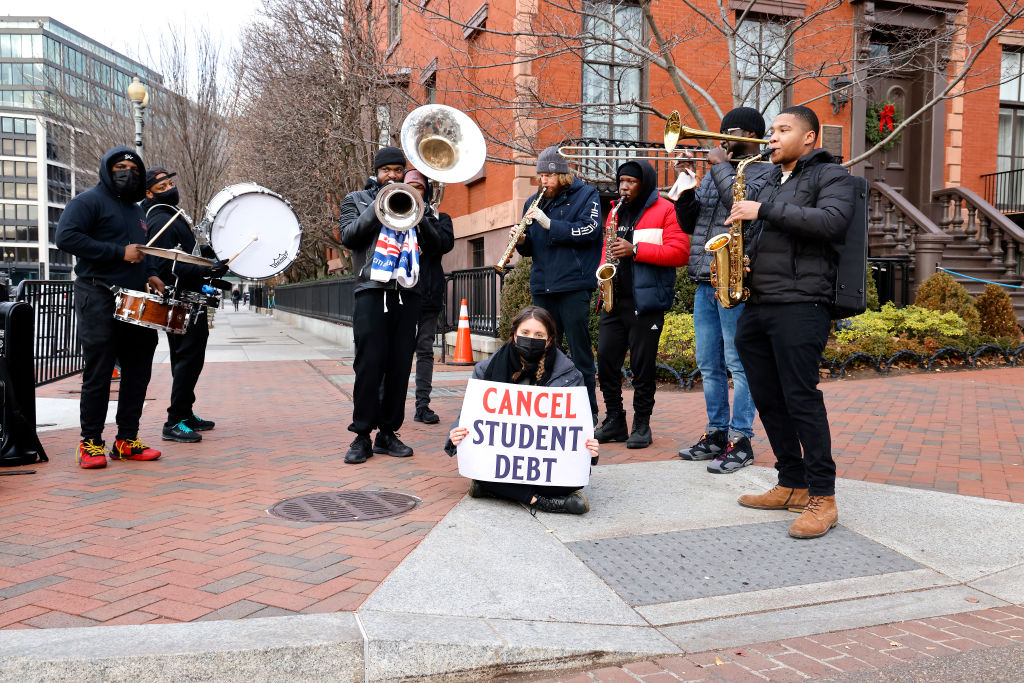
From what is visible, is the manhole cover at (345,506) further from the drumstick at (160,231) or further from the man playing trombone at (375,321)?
the drumstick at (160,231)

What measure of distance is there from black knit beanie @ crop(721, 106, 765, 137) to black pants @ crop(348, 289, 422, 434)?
249cm

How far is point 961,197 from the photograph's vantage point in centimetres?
1555

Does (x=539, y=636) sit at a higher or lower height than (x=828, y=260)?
lower

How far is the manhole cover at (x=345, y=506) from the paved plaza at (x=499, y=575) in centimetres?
13

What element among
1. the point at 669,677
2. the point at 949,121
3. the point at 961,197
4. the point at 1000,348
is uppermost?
the point at 949,121

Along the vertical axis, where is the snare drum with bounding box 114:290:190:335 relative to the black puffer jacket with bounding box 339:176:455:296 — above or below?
below

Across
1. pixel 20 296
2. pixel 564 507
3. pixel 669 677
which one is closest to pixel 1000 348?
pixel 564 507

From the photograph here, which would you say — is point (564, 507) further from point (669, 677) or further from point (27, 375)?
point (27, 375)

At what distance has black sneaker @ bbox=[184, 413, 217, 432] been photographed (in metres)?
7.15

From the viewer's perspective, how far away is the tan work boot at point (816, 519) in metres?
4.22

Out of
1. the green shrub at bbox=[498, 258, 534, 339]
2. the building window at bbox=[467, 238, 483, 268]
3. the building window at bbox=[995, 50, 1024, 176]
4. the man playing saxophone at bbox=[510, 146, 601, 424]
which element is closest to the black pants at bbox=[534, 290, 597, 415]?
the man playing saxophone at bbox=[510, 146, 601, 424]

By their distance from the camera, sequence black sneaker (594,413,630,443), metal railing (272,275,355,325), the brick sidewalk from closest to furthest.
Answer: the brick sidewalk, black sneaker (594,413,630,443), metal railing (272,275,355,325)

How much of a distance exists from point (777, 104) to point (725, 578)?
13997mm

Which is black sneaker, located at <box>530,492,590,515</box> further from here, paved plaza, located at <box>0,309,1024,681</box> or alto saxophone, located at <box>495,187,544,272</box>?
alto saxophone, located at <box>495,187,544,272</box>
